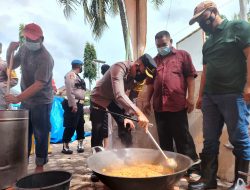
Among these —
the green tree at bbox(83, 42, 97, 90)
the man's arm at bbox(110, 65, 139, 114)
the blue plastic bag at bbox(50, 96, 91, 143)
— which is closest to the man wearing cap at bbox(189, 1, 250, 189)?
the man's arm at bbox(110, 65, 139, 114)

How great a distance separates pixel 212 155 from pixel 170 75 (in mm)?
1194

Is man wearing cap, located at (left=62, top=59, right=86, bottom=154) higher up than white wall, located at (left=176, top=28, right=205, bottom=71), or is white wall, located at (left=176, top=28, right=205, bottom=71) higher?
white wall, located at (left=176, top=28, right=205, bottom=71)

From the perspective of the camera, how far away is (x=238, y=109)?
2678mm

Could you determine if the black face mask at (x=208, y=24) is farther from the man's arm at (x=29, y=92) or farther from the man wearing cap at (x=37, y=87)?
the man's arm at (x=29, y=92)

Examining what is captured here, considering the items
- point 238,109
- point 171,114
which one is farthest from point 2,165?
point 238,109

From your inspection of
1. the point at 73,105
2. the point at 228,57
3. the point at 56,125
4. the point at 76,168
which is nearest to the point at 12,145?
the point at 76,168

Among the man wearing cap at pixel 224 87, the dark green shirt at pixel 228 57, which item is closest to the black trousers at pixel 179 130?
the man wearing cap at pixel 224 87

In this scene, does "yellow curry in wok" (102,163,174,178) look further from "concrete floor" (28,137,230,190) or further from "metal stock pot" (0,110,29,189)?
"metal stock pot" (0,110,29,189)

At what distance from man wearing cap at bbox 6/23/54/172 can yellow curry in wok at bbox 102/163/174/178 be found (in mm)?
1263

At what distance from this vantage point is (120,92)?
106 inches

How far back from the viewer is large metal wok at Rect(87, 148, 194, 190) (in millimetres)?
1796

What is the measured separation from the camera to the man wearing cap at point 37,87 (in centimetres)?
315

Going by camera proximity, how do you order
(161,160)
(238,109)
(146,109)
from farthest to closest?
(146,109) → (238,109) → (161,160)

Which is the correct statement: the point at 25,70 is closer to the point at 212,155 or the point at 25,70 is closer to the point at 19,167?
the point at 19,167
